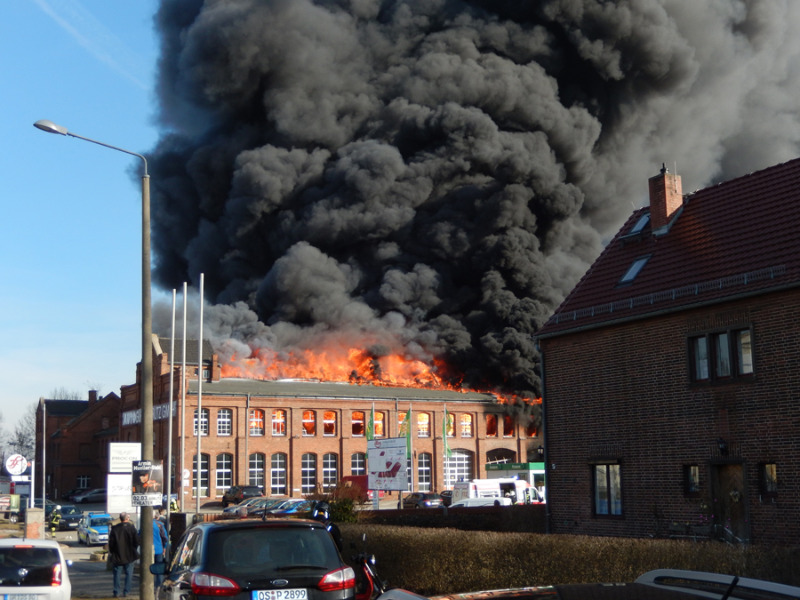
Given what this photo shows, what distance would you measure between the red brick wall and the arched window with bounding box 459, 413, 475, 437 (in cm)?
4137

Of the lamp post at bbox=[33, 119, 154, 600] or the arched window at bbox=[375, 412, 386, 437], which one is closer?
the lamp post at bbox=[33, 119, 154, 600]

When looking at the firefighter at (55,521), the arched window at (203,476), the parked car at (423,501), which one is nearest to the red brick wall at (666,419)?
the parked car at (423,501)

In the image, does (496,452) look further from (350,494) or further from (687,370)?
(687,370)

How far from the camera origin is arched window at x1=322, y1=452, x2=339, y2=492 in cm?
5959

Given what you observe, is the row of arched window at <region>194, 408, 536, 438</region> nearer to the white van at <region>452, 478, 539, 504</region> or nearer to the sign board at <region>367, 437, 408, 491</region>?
the white van at <region>452, 478, 539, 504</region>

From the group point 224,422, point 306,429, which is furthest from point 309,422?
point 224,422

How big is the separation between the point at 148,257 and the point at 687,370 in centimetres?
1099

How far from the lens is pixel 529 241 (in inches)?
2660

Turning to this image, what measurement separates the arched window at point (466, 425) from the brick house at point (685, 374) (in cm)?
4122

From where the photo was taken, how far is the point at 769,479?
18062mm

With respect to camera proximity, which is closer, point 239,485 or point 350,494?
point 350,494

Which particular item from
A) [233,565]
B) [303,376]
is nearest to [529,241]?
[303,376]

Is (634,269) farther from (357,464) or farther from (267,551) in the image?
(357,464)

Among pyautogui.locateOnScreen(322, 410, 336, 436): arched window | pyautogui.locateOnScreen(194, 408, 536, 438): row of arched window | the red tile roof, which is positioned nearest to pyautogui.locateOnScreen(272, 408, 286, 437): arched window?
pyautogui.locateOnScreen(194, 408, 536, 438): row of arched window
